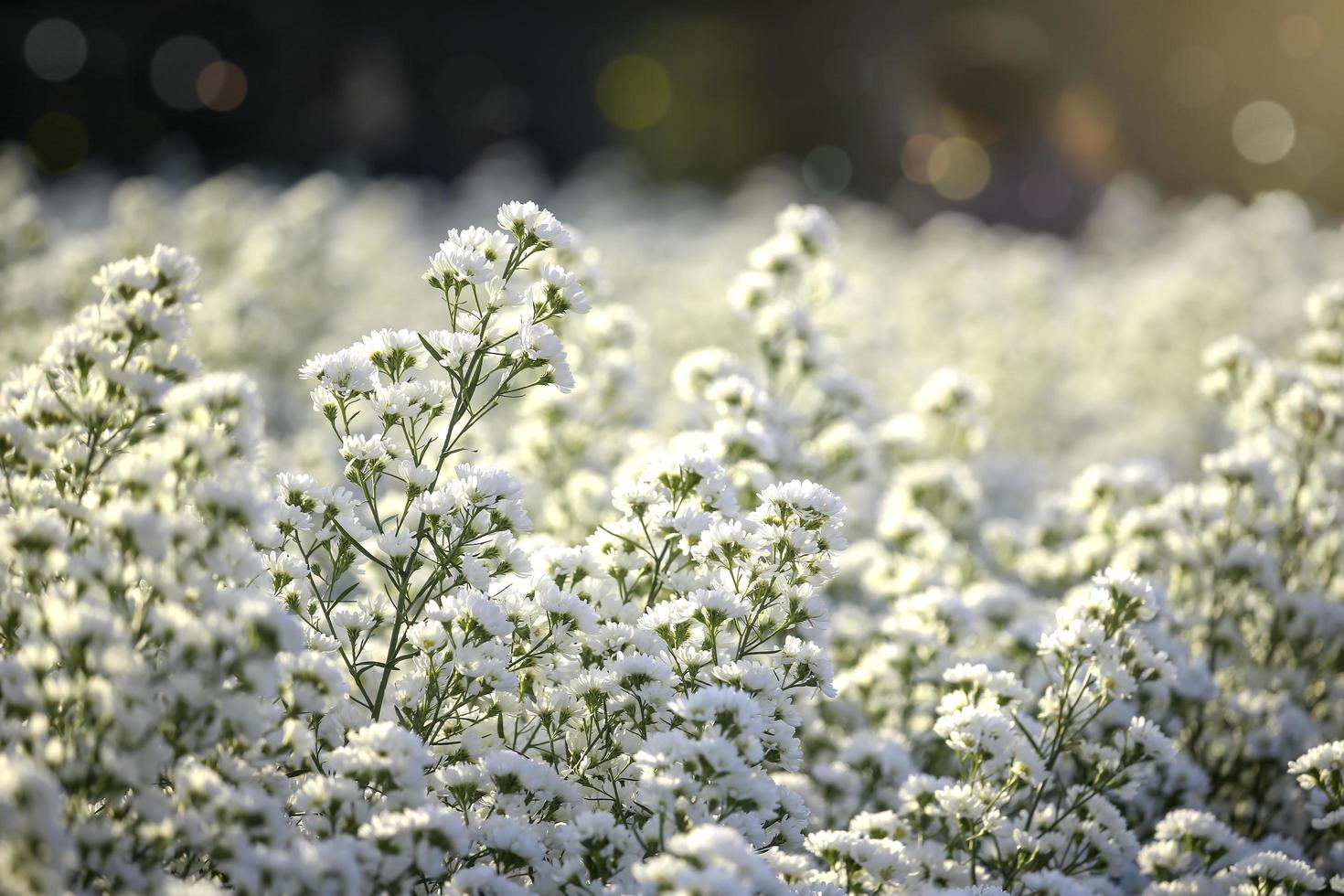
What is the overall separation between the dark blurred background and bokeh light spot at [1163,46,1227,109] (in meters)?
0.04

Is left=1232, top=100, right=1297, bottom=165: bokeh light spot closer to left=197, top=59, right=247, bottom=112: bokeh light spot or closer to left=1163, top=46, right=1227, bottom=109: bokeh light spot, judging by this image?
left=1163, top=46, right=1227, bottom=109: bokeh light spot

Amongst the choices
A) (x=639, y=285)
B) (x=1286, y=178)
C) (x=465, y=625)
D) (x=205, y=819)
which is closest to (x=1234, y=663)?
(x=465, y=625)

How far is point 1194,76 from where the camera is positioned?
72.7 feet

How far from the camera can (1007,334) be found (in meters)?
7.98

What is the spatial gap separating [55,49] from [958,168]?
16824mm

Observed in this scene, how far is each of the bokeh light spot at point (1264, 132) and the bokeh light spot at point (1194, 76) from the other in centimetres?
71

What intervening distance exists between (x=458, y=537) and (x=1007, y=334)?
6.14 m

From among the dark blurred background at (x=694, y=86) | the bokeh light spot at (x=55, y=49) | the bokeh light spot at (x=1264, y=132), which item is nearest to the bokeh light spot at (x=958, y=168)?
the dark blurred background at (x=694, y=86)

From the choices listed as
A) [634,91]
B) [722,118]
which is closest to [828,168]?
[722,118]

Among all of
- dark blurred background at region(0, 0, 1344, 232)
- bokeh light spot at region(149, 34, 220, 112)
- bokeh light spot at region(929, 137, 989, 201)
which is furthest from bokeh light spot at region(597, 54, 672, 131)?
bokeh light spot at region(149, 34, 220, 112)

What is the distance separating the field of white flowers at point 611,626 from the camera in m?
2.00

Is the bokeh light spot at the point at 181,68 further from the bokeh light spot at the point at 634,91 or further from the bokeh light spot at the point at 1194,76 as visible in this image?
the bokeh light spot at the point at 1194,76

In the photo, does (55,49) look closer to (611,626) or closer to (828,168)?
(828,168)

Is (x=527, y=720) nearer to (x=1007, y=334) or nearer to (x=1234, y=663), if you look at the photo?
(x=1234, y=663)
